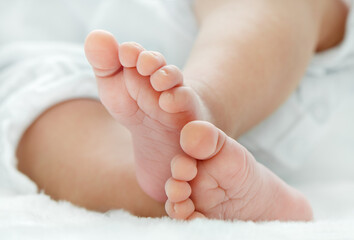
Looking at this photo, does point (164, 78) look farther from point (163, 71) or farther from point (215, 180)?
point (215, 180)

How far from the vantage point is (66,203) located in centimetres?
59

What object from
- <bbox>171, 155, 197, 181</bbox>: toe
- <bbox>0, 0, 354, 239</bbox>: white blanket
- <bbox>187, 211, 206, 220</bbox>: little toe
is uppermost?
<bbox>171, 155, 197, 181</bbox>: toe

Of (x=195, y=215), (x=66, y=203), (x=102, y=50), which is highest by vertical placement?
(x=102, y=50)

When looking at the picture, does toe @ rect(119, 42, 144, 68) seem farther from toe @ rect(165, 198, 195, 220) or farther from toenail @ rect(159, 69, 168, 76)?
toe @ rect(165, 198, 195, 220)

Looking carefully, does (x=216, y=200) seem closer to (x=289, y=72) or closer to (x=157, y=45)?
(x=289, y=72)

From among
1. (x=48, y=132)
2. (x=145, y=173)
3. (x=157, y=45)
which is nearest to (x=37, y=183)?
(x=48, y=132)

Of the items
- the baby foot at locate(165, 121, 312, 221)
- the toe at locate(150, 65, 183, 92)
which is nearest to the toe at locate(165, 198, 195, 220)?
the baby foot at locate(165, 121, 312, 221)

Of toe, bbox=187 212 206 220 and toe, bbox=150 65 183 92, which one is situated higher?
toe, bbox=150 65 183 92

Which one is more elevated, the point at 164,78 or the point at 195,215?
the point at 164,78

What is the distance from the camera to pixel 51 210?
57 cm

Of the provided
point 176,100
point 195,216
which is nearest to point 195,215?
point 195,216

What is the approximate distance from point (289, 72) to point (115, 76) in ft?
1.11

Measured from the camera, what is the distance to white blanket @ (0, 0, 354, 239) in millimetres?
460

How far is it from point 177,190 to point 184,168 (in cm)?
2
